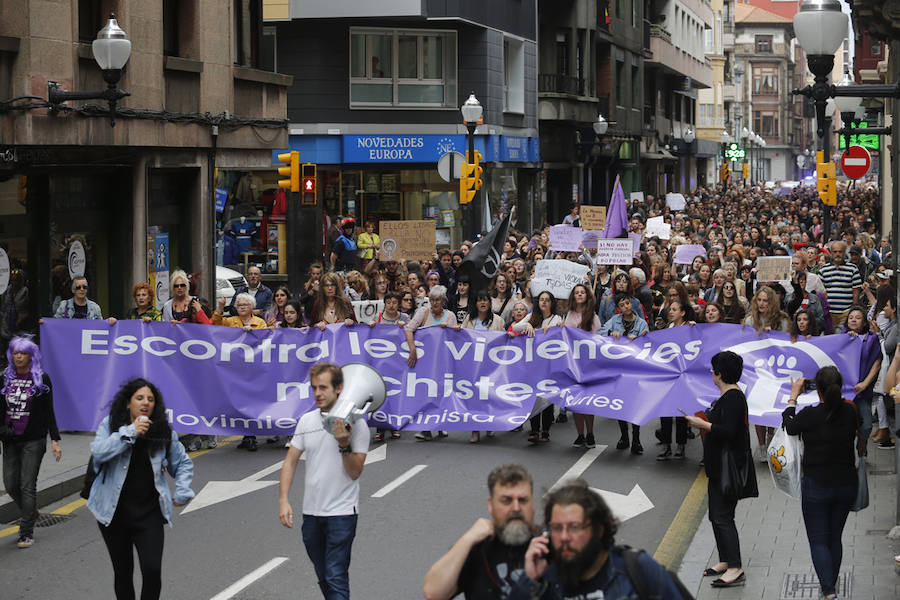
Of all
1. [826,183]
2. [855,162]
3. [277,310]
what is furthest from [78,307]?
[826,183]

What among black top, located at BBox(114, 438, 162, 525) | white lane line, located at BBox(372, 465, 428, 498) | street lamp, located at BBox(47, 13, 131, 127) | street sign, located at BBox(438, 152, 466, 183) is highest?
street lamp, located at BBox(47, 13, 131, 127)

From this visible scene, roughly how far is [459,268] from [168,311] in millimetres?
5468

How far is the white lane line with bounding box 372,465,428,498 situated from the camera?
12508mm

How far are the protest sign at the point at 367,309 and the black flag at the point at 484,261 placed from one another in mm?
3031

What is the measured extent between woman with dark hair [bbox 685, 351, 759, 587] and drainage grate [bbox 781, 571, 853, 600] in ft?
1.04

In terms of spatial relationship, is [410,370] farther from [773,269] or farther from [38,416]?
[773,269]

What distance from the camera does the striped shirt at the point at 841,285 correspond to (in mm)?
18844

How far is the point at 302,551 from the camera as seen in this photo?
10.5m

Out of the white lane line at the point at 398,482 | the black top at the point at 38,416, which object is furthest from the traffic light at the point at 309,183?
the black top at the point at 38,416

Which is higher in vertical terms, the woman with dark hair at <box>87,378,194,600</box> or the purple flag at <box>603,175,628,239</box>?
the purple flag at <box>603,175,628,239</box>

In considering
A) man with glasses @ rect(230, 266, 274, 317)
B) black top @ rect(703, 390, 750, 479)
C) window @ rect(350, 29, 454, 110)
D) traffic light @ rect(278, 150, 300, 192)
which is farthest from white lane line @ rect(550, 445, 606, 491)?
window @ rect(350, 29, 454, 110)

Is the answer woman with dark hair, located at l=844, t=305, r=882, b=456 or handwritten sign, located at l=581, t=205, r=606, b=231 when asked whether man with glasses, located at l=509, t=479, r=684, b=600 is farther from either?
handwritten sign, located at l=581, t=205, r=606, b=231

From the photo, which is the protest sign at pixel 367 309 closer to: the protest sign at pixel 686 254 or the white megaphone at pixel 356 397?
the protest sign at pixel 686 254

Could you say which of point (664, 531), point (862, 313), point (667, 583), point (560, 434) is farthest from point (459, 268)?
point (667, 583)
